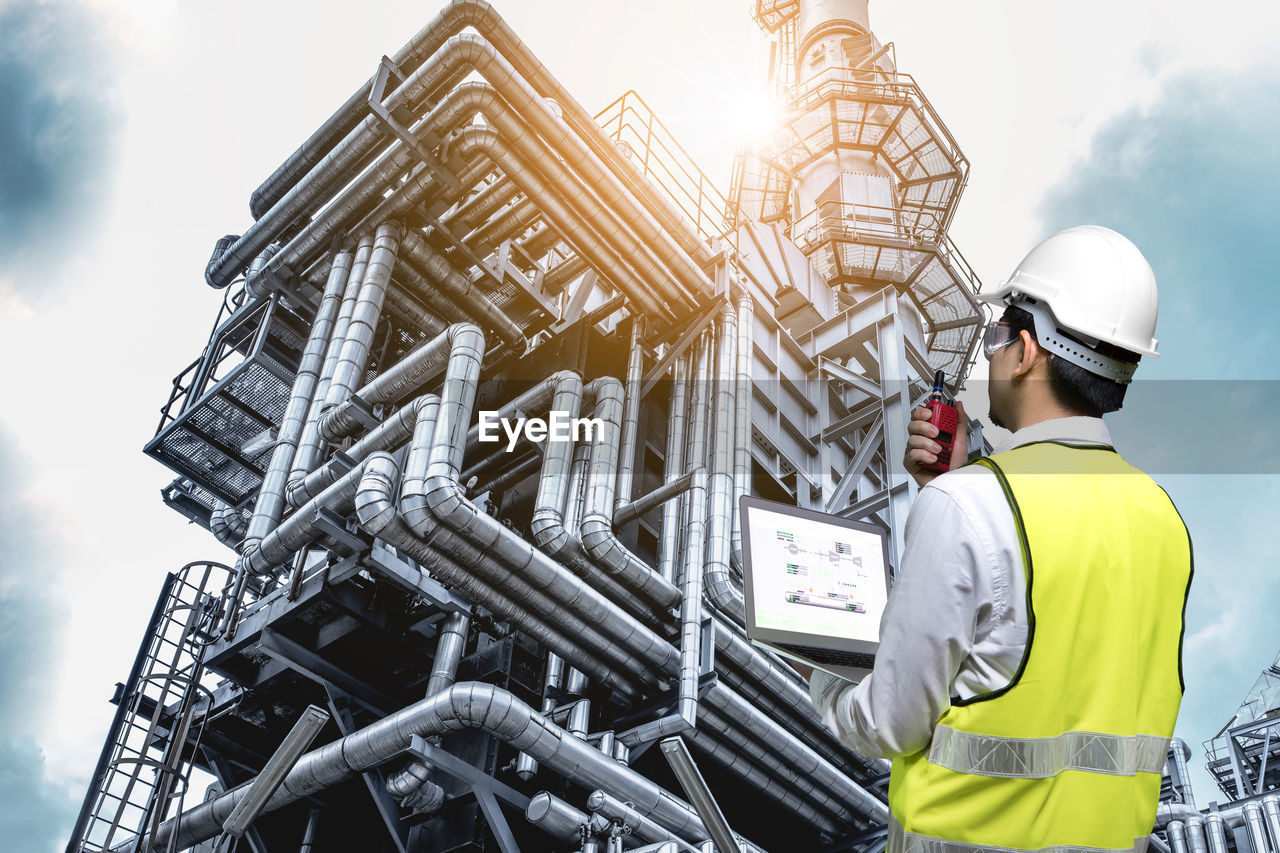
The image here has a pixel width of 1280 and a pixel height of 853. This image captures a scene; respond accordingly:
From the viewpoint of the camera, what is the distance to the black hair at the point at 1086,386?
200 centimetres

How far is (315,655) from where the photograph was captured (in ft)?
40.6

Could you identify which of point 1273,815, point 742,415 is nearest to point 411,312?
point 742,415

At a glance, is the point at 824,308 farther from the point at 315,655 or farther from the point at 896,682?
the point at 896,682

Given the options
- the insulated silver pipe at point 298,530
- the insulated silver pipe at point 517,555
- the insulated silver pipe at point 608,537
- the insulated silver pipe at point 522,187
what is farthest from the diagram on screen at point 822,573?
the insulated silver pipe at point 522,187

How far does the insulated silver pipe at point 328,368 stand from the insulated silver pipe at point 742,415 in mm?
5483

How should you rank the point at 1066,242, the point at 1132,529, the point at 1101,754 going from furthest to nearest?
the point at 1066,242 → the point at 1132,529 → the point at 1101,754

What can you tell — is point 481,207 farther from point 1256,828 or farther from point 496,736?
point 1256,828

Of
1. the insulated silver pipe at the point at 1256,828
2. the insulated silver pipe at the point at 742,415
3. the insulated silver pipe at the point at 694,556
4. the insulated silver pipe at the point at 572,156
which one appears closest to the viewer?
the insulated silver pipe at the point at 694,556

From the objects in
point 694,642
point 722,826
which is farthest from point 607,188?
point 722,826

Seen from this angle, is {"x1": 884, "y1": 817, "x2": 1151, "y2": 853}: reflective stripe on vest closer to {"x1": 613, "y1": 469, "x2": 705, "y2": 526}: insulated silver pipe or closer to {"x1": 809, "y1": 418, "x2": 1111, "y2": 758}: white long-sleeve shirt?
{"x1": 809, "y1": 418, "x2": 1111, "y2": 758}: white long-sleeve shirt

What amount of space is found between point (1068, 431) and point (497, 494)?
14.5 m

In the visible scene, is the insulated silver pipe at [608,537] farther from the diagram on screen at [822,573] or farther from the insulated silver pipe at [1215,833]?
the insulated silver pipe at [1215,833]

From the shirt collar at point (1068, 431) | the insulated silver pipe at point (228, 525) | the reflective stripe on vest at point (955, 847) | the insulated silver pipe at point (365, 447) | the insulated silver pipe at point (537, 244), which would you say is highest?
the insulated silver pipe at point (537, 244)

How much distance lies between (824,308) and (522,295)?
714 cm
